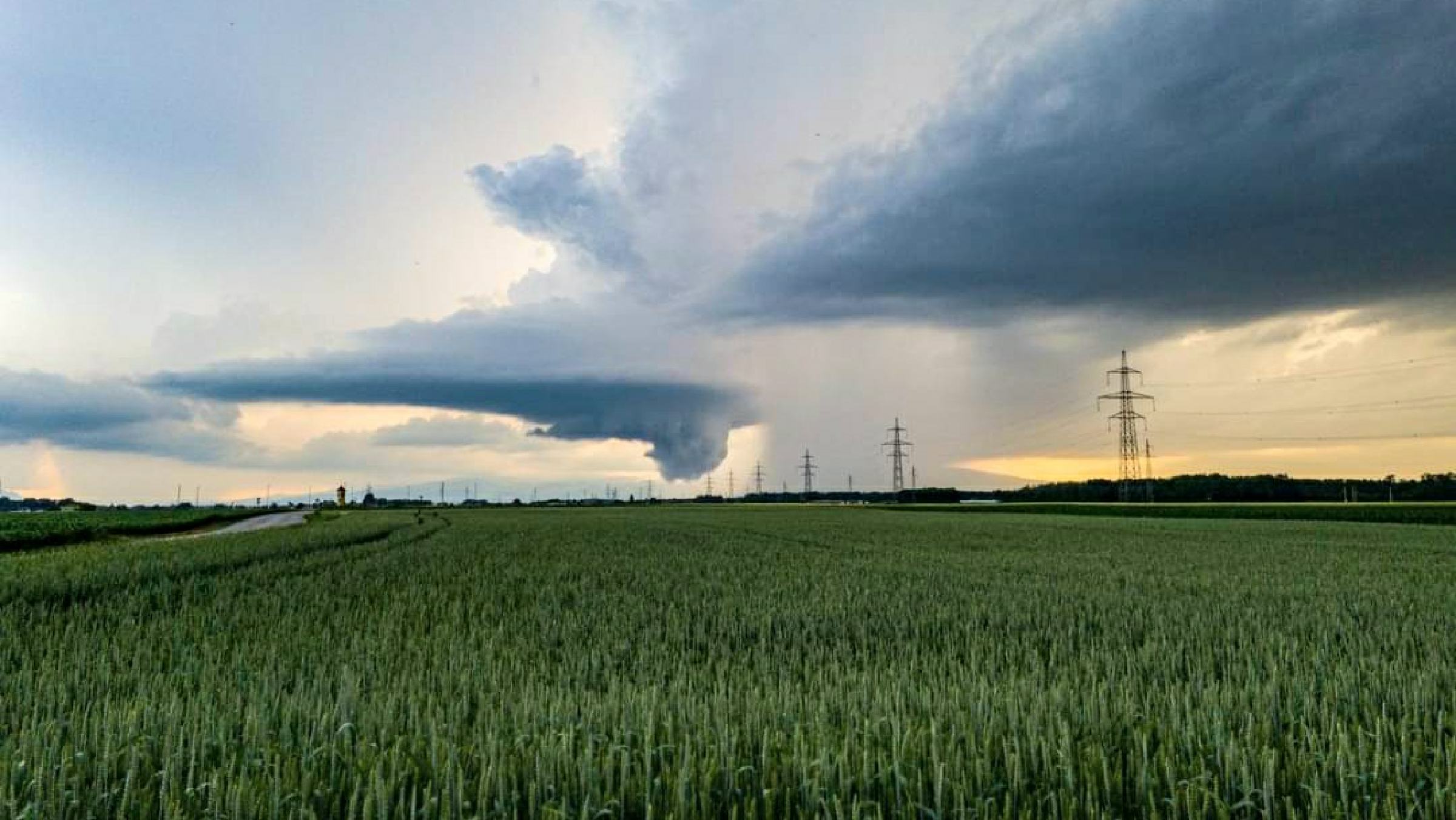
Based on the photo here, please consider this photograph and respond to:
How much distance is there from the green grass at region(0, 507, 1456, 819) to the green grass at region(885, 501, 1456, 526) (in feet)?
175

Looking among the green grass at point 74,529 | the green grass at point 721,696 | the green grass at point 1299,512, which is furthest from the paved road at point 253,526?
the green grass at point 1299,512

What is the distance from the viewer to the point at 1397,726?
16.8ft

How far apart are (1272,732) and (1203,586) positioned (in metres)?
11.3

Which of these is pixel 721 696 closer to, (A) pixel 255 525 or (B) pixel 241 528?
(B) pixel 241 528

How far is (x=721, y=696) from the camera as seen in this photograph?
5.38m

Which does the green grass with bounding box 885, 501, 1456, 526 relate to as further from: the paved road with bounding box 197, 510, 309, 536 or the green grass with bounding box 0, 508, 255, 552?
the green grass with bounding box 0, 508, 255, 552

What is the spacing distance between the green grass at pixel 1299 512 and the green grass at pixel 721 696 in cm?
5342

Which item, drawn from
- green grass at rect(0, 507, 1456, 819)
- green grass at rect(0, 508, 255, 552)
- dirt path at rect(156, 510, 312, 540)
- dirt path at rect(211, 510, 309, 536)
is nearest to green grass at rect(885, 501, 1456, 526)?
green grass at rect(0, 507, 1456, 819)

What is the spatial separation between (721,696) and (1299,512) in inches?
3031

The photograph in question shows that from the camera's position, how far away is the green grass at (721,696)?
12.2ft

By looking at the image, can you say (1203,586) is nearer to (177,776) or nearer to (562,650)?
(562,650)

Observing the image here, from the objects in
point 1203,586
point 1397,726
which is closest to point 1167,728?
point 1397,726

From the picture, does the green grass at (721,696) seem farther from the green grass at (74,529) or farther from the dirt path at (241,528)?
the green grass at (74,529)

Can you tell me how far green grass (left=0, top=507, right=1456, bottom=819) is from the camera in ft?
12.2
